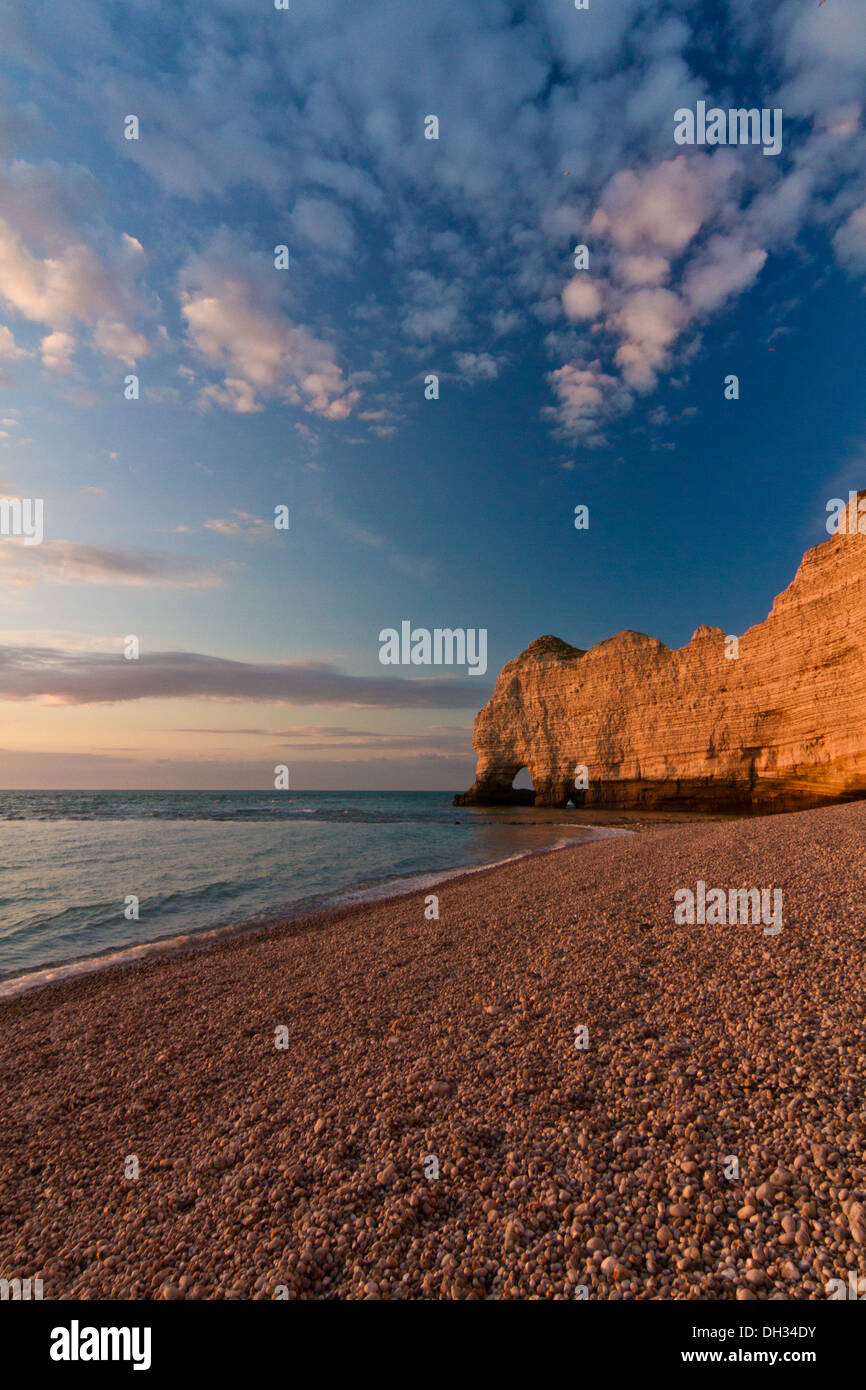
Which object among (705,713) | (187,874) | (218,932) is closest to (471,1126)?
(218,932)

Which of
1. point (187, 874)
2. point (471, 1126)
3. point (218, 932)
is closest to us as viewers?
point (471, 1126)

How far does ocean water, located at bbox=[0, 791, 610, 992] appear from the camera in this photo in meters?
13.8

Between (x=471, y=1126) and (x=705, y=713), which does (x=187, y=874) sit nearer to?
(x=471, y=1126)

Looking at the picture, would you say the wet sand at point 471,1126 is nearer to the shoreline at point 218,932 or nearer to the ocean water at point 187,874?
the shoreline at point 218,932

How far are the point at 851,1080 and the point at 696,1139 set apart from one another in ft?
4.95

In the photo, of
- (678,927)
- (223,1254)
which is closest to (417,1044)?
(223,1254)

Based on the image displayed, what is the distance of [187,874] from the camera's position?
837 inches

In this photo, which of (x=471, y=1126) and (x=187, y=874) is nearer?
(x=471, y=1126)

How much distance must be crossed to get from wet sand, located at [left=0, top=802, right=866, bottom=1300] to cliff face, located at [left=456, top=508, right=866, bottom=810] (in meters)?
30.0

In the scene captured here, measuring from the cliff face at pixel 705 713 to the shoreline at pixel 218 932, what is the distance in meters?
26.7

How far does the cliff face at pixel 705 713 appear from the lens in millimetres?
32625

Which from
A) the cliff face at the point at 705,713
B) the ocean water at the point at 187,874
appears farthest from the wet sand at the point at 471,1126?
the cliff face at the point at 705,713

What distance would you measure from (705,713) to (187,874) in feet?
131

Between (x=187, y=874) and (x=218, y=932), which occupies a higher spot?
(x=218, y=932)
